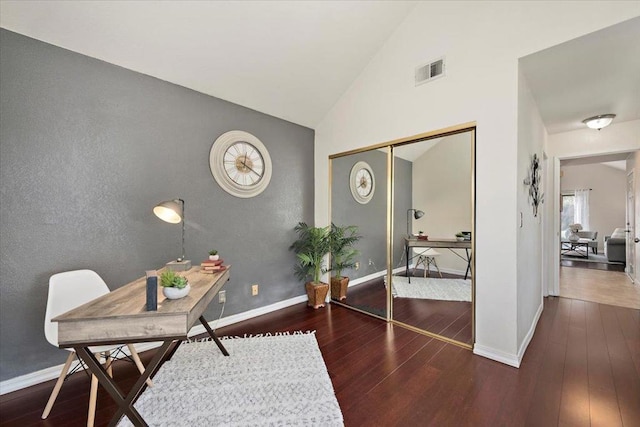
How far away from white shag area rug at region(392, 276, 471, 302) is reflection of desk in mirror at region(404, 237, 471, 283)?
11cm

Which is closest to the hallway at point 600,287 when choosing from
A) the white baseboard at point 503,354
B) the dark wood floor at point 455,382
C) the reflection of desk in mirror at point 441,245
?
the dark wood floor at point 455,382

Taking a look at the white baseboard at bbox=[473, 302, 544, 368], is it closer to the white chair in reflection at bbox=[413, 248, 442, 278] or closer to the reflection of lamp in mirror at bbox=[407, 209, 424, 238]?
the white chair in reflection at bbox=[413, 248, 442, 278]

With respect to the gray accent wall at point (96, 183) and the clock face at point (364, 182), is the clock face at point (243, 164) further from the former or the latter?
the clock face at point (364, 182)

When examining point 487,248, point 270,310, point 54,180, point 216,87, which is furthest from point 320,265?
point 54,180

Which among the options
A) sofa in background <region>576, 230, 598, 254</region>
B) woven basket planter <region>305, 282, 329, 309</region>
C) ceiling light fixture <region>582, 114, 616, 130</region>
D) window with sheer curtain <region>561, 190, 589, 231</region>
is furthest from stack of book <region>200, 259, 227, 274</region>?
window with sheer curtain <region>561, 190, 589, 231</region>

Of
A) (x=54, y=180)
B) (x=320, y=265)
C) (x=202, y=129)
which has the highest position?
(x=202, y=129)

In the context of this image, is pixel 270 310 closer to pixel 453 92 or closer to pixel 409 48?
pixel 453 92

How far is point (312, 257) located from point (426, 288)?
1477mm

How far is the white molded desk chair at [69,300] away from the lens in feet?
5.16

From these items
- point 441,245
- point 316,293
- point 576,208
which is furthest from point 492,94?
point 576,208

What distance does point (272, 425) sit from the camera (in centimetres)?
149

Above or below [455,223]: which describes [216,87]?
above

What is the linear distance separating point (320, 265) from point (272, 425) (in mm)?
2232

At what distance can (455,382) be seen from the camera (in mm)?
1896
